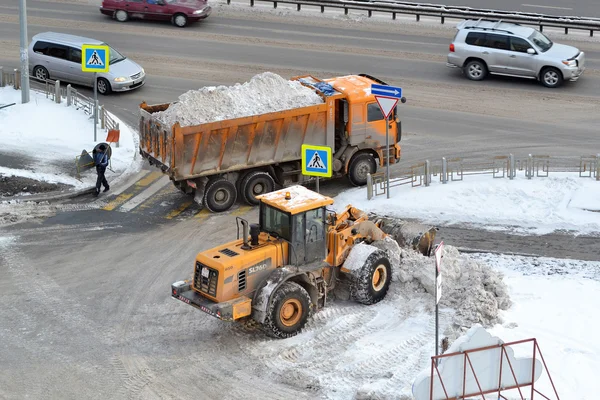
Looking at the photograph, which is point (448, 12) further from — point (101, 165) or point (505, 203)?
point (101, 165)

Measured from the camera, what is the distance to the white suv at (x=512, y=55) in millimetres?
30844

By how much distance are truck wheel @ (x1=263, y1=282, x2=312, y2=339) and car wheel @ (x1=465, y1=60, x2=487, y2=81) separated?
16432 mm

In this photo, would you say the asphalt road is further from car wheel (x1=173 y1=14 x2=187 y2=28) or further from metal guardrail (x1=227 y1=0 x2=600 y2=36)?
metal guardrail (x1=227 y1=0 x2=600 y2=36)

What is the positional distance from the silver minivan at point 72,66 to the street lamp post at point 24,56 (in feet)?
6.85

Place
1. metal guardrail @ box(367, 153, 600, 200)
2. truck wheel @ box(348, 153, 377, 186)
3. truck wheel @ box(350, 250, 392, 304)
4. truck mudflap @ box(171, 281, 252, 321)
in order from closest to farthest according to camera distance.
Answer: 1. truck mudflap @ box(171, 281, 252, 321)
2. truck wheel @ box(350, 250, 392, 304)
3. metal guardrail @ box(367, 153, 600, 200)
4. truck wheel @ box(348, 153, 377, 186)

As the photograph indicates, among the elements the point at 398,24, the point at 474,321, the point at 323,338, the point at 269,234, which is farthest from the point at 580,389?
the point at 398,24

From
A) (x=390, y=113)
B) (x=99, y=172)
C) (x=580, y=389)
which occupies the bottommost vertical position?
(x=580, y=389)

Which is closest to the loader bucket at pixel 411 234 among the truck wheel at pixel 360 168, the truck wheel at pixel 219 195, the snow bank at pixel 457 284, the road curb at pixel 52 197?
the snow bank at pixel 457 284

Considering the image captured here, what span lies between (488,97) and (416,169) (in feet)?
20.2

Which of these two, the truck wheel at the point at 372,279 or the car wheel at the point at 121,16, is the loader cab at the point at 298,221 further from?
the car wheel at the point at 121,16

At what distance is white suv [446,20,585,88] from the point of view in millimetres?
30844

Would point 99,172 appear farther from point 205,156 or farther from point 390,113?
point 390,113

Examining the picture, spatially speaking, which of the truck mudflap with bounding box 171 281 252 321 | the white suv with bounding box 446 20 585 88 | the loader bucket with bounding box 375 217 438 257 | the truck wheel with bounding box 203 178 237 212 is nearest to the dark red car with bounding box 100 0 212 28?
the white suv with bounding box 446 20 585 88

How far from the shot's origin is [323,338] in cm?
1695
